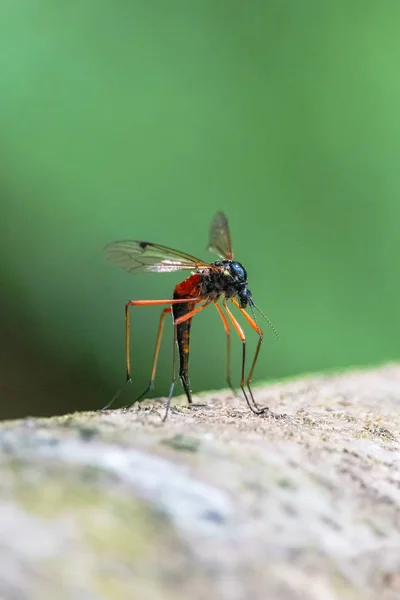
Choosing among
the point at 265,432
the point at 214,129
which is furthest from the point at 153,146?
the point at 265,432

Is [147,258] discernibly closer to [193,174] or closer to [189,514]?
[189,514]

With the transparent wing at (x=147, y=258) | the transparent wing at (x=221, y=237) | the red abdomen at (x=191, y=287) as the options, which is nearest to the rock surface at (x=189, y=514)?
the red abdomen at (x=191, y=287)

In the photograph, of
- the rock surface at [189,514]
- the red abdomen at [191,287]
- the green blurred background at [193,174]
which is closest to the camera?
the rock surface at [189,514]

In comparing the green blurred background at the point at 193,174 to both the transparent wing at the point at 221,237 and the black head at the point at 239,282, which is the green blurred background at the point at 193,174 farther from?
the black head at the point at 239,282

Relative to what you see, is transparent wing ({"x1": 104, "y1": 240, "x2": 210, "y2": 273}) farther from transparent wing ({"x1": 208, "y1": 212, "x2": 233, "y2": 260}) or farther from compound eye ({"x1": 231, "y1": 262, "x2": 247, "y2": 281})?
transparent wing ({"x1": 208, "y1": 212, "x2": 233, "y2": 260})

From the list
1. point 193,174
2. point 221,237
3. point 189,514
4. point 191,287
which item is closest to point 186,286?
point 191,287

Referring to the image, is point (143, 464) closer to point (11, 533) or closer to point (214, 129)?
point (11, 533)
